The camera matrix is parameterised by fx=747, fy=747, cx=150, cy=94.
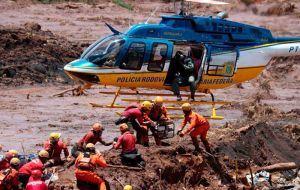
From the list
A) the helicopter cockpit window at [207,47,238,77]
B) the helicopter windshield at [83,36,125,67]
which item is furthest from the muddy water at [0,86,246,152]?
the helicopter cockpit window at [207,47,238,77]

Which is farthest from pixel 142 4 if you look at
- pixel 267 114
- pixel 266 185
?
pixel 266 185

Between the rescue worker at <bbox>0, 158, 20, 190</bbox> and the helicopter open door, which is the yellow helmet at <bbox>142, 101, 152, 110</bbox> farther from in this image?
the helicopter open door

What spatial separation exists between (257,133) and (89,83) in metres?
5.44

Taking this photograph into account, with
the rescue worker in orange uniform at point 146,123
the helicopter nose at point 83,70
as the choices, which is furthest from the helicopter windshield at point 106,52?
the rescue worker in orange uniform at point 146,123

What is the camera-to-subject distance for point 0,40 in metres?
37.4

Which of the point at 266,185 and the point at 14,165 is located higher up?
the point at 14,165

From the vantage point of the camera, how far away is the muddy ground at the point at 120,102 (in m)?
19.7

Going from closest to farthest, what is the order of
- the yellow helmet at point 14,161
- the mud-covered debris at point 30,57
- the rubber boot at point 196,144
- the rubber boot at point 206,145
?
the yellow helmet at point 14,161 < the rubber boot at point 196,144 < the rubber boot at point 206,145 < the mud-covered debris at point 30,57

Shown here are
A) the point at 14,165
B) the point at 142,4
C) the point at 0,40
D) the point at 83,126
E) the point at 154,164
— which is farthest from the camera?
the point at 142,4

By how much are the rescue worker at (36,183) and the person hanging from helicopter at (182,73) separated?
865cm

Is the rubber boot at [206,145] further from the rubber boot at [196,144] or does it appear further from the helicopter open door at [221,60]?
the helicopter open door at [221,60]

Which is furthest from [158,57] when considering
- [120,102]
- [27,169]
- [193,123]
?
[120,102]

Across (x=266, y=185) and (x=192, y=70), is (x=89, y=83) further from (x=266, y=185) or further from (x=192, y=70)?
(x=266, y=185)

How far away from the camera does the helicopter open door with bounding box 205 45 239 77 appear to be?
2348cm
